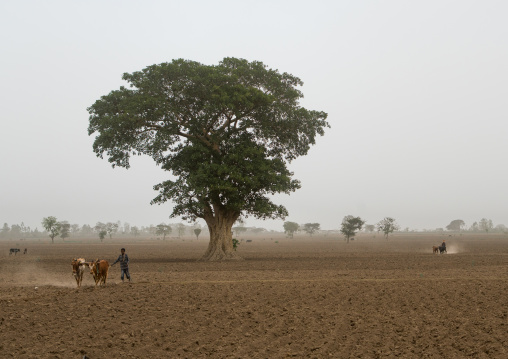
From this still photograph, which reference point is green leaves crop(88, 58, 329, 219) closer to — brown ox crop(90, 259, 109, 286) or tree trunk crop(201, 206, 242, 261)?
tree trunk crop(201, 206, 242, 261)

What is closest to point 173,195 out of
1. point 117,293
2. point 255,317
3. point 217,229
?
point 217,229

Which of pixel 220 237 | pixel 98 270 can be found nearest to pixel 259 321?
pixel 98 270

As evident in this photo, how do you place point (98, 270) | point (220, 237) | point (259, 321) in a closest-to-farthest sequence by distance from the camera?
point (259, 321), point (98, 270), point (220, 237)

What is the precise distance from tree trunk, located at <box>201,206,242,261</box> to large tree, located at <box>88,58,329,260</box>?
94 mm

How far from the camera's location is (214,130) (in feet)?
141

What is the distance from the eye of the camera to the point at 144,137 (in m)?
43.7

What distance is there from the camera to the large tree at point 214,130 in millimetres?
39969

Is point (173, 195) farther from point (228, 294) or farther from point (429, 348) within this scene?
point (429, 348)

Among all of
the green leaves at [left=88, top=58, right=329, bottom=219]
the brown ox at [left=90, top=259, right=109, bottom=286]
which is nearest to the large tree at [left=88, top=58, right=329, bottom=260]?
the green leaves at [left=88, top=58, right=329, bottom=219]

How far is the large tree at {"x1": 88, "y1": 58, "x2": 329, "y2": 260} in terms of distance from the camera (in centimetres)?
3997

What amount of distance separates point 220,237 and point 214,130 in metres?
10.0

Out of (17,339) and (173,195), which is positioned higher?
(173,195)

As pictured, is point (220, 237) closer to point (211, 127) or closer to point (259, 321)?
point (211, 127)

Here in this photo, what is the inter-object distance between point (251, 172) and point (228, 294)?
2234 cm
